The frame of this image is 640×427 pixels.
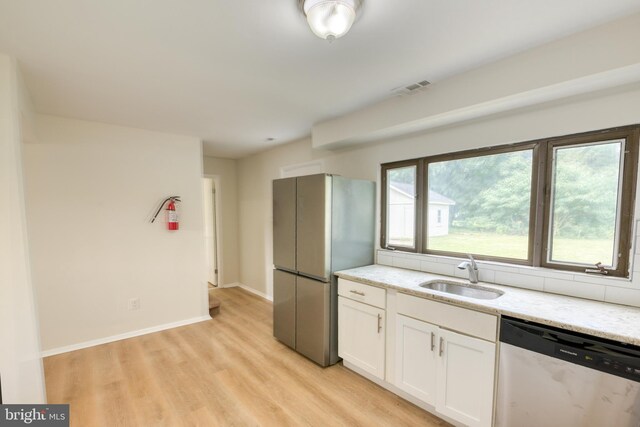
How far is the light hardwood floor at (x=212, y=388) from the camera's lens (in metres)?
1.99

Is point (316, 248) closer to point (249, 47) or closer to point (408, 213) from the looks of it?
point (408, 213)

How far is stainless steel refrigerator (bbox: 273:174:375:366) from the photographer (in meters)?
2.58

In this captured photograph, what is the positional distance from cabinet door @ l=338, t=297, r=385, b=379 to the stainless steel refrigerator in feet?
0.40

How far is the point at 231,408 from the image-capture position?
6.84ft

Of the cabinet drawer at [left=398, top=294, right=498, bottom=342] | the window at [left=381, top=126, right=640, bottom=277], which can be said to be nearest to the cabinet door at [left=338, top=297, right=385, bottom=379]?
the cabinet drawer at [left=398, top=294, right=498, bottom=342]

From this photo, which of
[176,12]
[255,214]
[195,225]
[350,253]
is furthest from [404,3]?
[255,214]

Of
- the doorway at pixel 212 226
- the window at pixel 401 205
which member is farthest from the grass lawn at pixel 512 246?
the doorway at pixel 212 226

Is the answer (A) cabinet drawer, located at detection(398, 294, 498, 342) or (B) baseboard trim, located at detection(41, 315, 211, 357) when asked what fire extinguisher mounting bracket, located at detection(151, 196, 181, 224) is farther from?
(A) cabinet drawer, located at detection(398, 294, 498, 342)

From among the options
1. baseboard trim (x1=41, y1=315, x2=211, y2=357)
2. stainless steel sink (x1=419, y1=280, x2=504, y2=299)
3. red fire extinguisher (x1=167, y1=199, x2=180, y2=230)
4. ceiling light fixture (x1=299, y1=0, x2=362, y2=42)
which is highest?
ceiling light fixture (x1=299, y1=0, x2=362, y2=42)

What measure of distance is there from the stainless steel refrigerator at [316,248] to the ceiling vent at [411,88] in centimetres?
86

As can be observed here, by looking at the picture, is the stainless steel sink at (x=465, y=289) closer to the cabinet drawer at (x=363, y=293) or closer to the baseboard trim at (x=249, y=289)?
the cabinet drawer at (x=363, y=293)

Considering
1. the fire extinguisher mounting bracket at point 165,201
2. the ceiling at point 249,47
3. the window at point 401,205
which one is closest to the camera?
the ceiling at point 249,47

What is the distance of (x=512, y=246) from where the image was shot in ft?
7.11

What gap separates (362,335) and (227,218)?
11.8 ft
